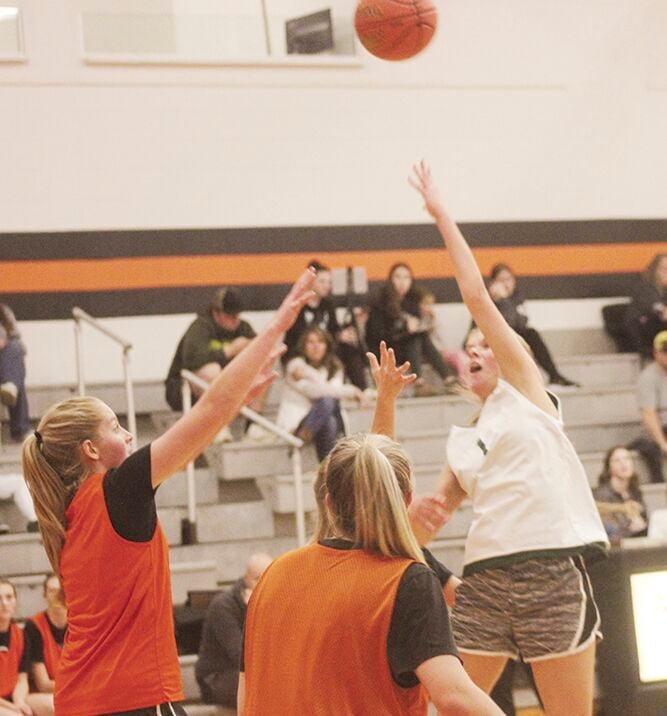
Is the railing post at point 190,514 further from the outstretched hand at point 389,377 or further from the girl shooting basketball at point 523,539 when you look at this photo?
the outstretched hand at point 389,377

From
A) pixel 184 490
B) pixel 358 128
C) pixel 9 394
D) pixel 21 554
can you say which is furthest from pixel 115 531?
pixel 358 128

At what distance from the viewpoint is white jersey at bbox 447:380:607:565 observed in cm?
407

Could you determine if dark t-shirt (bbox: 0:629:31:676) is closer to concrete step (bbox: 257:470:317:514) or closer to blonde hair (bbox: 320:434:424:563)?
concrete step (bbox: 257:470:317:514)

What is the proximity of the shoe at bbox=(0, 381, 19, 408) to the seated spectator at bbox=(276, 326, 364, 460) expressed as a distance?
184cm

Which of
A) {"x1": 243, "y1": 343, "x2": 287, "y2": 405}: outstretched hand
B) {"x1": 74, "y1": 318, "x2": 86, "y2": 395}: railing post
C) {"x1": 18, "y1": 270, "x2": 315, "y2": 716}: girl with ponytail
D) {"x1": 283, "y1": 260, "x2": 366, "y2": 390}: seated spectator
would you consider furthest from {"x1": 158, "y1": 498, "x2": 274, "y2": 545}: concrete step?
{"x1": 18, "y1": 270, "x2": 315, "y2": 716}: girl with ponytail

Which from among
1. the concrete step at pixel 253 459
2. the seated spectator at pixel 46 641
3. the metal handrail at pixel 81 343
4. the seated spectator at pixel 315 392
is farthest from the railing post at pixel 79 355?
the seated spectator at pixel 46 641

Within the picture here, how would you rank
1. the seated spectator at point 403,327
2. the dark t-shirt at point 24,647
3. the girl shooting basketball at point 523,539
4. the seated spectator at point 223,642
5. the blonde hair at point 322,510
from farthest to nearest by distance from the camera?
the seated spectator at point 403,327
the seated spectator at point 223,642
the dark t-shirt at point 24,647
the girl shooting basketball at point 523,539
the blonde hair at point 322,510

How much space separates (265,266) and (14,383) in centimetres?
267

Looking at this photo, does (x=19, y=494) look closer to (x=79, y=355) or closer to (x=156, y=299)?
(x=79, y=355)

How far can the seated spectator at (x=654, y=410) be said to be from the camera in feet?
33.0

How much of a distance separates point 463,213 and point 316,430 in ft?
10.7

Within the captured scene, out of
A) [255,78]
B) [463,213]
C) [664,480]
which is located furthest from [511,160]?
[664,480]

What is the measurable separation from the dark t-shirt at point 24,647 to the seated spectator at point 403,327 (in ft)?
13.7

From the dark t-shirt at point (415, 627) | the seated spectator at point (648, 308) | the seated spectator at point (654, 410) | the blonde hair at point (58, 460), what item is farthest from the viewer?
the seated spectator at point (648, 308)
